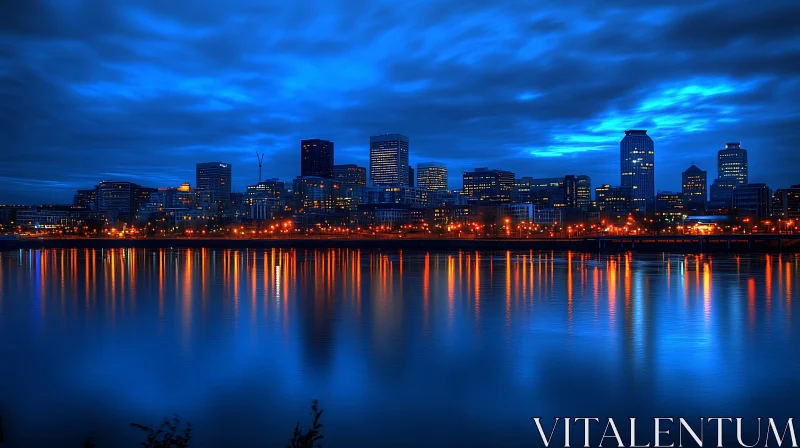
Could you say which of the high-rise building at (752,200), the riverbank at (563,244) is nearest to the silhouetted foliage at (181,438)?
the riverbank at (563,244)

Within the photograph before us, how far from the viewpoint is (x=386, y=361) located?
1677 cm

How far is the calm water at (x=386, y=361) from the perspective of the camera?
40.3ft

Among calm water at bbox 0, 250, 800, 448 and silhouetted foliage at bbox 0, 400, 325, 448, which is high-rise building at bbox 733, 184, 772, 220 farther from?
silhouetted foliage at bbox 0, 400, 325, 448

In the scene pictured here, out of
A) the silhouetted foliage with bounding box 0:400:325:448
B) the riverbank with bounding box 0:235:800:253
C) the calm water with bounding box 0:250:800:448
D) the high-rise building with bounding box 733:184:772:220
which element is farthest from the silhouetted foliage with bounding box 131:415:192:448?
the high-rise building with bounding box 733:184:772:220

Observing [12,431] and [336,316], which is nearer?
[12,431]

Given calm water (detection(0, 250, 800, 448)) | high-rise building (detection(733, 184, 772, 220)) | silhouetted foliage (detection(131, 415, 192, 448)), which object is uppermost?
high-rise building (detection(733, 184, 772, 220))

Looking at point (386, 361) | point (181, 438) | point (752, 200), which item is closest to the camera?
point (181, 438)

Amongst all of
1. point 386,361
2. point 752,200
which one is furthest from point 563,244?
point 752,200

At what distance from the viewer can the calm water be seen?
1230 cm

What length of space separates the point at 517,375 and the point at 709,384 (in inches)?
166

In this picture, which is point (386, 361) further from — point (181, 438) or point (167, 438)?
point (181, 438)

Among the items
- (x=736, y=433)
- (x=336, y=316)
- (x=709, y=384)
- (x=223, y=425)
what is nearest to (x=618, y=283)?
(x=336, y=316)

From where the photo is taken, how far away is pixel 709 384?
47.4 ft

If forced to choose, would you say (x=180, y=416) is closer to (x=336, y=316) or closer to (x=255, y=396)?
(x=255, y=396)
